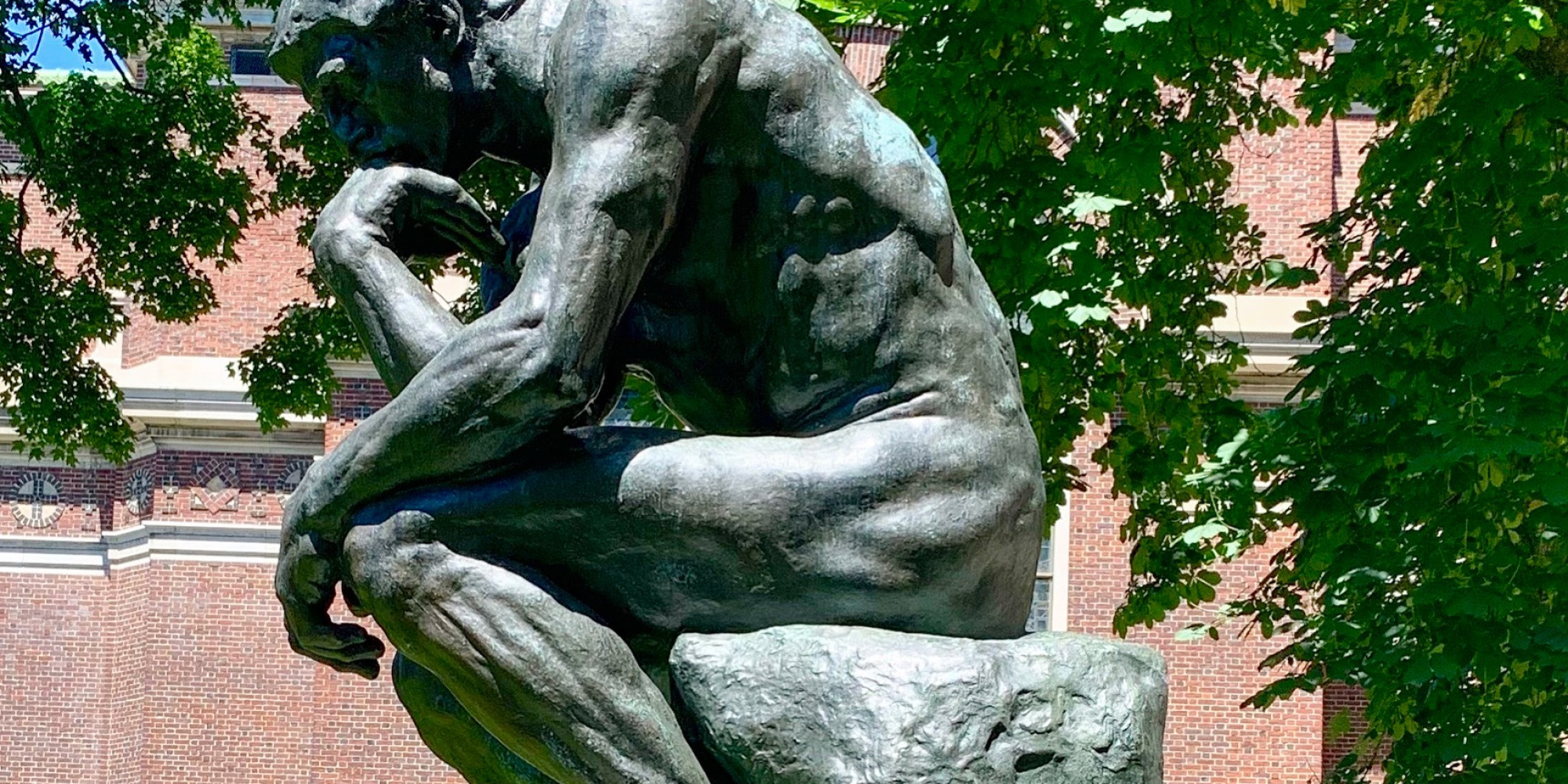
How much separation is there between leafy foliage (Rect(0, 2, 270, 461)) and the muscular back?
28.9 feet

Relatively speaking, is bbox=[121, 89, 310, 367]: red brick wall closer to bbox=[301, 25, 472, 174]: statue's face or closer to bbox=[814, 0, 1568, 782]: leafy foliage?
bbox=[814, 0, 1568, 782]: leafy foliage

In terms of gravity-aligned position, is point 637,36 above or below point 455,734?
above

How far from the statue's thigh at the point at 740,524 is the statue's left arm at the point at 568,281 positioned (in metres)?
0.07

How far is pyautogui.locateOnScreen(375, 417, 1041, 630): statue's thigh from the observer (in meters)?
2.77

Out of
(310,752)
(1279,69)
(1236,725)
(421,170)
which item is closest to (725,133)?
(421,170)

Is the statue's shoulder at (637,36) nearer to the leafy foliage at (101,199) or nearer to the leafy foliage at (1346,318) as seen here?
the leafy foliage at (1346,318)

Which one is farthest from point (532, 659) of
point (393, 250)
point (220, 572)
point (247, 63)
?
point (247, 63)

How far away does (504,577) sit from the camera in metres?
2.74

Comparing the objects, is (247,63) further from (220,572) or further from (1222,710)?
(1222,710)

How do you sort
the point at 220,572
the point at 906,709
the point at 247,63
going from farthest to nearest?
the point at 247,63 → the point at 220,572 → the point at 906,709

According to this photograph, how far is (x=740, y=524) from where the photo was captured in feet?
9.07

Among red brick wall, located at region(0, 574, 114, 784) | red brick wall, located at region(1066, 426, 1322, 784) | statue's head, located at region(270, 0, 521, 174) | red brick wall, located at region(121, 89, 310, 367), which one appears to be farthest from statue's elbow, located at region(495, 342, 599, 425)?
red brick wall, located at region(0, 574, 114, 784)

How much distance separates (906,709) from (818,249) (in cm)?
64

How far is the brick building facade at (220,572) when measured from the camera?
1738 centimetres
